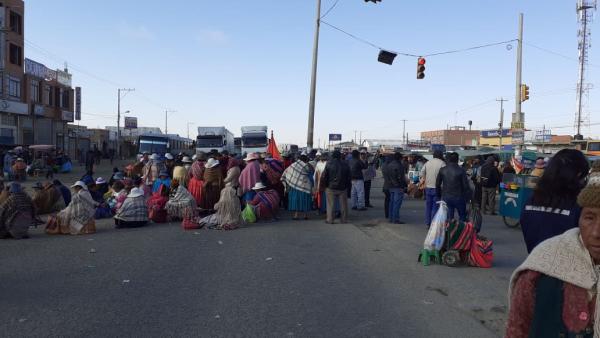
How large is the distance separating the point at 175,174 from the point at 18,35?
4017 cm

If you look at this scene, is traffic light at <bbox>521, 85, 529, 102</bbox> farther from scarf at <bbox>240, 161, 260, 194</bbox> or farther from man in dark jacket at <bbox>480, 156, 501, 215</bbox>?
scarf at <bbox>240, 161, 260, 194</bbox>

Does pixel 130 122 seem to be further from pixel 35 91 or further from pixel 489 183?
pixel 489 183

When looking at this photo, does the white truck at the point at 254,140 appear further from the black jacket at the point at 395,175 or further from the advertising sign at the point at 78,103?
the advertising sign at the point at 78,103

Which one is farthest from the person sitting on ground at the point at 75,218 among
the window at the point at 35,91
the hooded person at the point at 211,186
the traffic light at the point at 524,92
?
the window at the point at 35,91

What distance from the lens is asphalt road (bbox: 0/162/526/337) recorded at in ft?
15.8

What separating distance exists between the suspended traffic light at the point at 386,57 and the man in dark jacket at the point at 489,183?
7.46 metres

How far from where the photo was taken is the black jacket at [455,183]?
924 cm

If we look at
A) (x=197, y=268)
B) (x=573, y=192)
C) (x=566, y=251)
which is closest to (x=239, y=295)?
(x=197, y=268)

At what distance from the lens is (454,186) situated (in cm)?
927

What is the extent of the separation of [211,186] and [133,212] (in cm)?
226

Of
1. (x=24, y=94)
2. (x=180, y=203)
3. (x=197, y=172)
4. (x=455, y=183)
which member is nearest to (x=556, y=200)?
(x=455, y=183)

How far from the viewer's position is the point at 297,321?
16.3ft

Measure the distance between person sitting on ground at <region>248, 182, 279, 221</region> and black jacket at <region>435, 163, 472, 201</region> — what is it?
4800 millimetres

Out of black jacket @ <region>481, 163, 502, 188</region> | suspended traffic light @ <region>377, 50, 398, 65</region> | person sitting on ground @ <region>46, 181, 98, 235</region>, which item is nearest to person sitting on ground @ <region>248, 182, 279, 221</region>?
person sitting on ground @ <region>46, 181, 98, 235</region>
